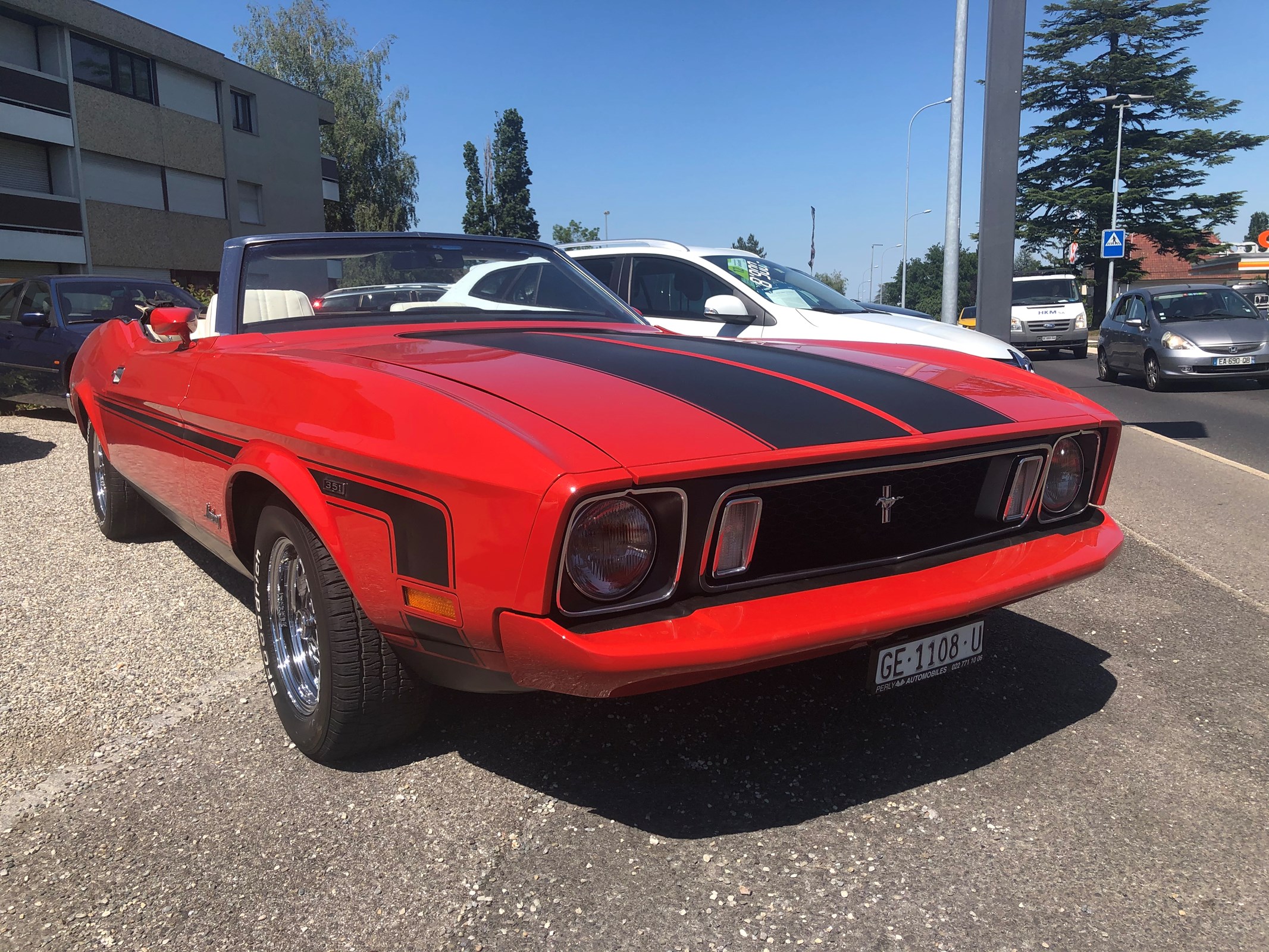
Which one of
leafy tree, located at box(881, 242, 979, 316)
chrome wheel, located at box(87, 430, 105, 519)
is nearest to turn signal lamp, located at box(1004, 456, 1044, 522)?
chrome wheel, located at box(87, 430, 105, 519)

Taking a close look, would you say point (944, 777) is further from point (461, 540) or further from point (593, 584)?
point (461, 540)

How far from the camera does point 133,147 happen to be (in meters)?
29.3

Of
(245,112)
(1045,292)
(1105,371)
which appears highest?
(245,112)

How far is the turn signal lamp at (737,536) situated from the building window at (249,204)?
36465 millimetres

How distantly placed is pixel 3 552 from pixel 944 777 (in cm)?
450

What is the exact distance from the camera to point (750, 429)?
6.93 ft

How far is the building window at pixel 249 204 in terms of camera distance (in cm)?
3450

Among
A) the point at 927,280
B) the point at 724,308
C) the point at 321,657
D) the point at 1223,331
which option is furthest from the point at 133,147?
the point at 927,280

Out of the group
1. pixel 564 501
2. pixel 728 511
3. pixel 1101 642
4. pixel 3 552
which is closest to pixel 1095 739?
pixel 1101 642

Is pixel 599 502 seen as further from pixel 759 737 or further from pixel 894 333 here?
pixel 894 333

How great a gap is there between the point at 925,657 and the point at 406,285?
2270mm

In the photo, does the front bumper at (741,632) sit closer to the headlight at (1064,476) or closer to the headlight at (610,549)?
the headlight at (610,549)

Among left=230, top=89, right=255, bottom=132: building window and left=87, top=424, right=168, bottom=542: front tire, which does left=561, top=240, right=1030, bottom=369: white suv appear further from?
left=230, top=89, right=255, bottom=132: building window

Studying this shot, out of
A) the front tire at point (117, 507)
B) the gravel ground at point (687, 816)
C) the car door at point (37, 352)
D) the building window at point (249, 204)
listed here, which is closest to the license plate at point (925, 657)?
the gravel ground at point (687, 816)
